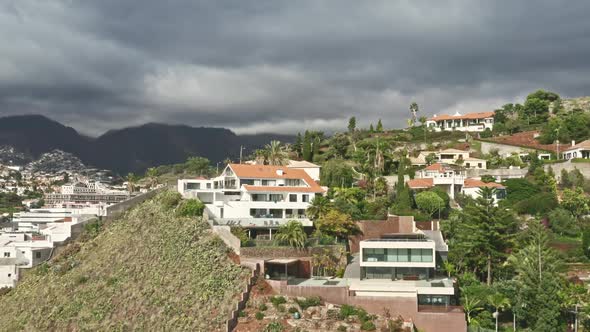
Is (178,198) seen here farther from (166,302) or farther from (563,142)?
(563,142)

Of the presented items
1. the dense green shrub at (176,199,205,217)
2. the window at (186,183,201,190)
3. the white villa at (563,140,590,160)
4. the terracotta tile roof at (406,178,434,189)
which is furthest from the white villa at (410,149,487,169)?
the dense green shrub at (176,199,205,217)

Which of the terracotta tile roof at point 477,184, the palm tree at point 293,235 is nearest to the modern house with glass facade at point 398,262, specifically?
the palm tree at point 293,235

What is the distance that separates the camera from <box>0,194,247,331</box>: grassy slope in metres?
43.6

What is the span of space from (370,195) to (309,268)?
23131 mm

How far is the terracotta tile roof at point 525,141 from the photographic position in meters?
94.4

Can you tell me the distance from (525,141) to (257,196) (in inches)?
2372

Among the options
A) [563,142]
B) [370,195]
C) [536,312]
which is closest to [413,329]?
[536,312]

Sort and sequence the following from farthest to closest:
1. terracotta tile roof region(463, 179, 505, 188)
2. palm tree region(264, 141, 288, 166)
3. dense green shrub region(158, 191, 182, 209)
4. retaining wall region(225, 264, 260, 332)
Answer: palm tree region(264, 141, 288, 166) < terracotta tile roof region(463, 179, 505, 188) < dense green shrub region(158, 191, 182, 209) < retaining wall region(225, 264, 260, 332)

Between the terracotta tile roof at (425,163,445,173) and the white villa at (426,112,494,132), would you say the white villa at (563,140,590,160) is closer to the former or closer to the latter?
the terracotta tile roof at (425,163,445,173)

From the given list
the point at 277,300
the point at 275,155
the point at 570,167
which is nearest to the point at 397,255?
the point at 277,300

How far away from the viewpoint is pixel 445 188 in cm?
7025

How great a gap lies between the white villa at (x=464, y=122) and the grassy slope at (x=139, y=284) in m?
81.1

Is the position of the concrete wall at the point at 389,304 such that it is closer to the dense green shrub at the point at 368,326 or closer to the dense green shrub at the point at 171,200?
the dense green shrub at the point at 368,326

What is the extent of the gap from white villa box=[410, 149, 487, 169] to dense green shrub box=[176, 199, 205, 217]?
44164 mm
